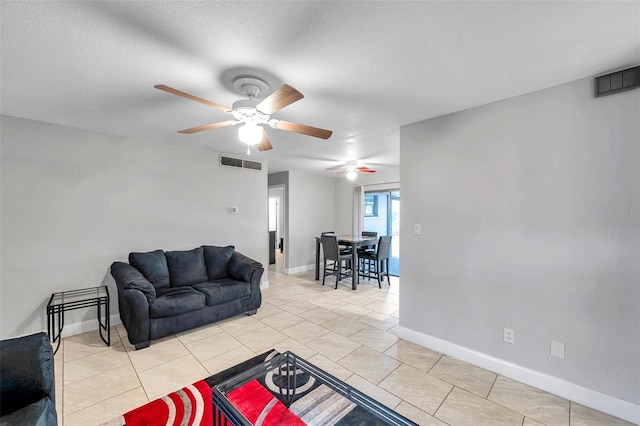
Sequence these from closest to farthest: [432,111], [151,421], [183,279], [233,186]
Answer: [151,421] → [432,111] → [183,279] → [233,186]

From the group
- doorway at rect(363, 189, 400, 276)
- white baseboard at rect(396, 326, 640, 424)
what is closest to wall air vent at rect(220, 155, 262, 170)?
doorway at rect(363, 189, 400, 276)

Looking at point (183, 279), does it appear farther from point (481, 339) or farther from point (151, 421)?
point (481, 339)

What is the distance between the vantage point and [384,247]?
5172 millimetres

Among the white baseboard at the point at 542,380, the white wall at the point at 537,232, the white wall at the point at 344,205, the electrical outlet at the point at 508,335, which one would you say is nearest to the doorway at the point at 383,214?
the white wall at the point at 344,205

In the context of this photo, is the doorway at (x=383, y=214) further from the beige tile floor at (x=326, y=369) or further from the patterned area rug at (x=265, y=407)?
the patterned area rug at (x=265, y=407)

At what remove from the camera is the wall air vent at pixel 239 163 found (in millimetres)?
4406

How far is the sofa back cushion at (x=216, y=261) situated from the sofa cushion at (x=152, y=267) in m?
0.55

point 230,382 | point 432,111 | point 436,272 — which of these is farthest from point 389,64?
point 230,382

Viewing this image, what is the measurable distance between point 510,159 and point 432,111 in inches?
32.8

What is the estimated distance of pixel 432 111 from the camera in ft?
8.65

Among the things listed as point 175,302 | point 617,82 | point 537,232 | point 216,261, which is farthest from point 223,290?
point 617,82

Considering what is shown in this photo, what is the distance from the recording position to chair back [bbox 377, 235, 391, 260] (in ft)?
16.6

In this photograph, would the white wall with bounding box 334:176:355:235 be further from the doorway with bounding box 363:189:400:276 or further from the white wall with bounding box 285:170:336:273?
the doorway with bounding box 363:189:400:276

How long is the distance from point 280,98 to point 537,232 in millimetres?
2304
